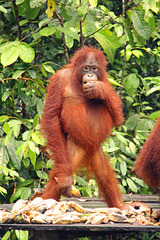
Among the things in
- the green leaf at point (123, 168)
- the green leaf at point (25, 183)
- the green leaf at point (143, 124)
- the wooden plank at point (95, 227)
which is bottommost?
the wooden plank at point (95, 227)

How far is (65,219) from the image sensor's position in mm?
2436

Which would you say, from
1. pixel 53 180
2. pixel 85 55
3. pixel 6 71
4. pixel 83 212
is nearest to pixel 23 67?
pixel 6 71

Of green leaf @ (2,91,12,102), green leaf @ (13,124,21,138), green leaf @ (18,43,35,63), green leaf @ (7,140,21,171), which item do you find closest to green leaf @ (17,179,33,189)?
green leaf @ (7,140,21,171)

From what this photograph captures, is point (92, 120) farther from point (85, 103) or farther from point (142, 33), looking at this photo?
point (142, 33)

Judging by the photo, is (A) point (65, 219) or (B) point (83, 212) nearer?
(A) point (65, 219)

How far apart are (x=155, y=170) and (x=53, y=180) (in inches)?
27.0

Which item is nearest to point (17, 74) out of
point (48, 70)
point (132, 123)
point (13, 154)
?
point (48, 70)

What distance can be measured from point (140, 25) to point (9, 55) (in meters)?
0.99

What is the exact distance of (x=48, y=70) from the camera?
3.91m

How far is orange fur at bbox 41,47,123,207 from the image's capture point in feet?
10.1

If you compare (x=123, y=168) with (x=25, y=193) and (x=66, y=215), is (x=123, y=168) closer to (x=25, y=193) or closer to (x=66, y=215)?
(x=25, y=193)

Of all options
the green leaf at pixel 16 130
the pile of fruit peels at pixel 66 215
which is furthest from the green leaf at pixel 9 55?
the pile of fruit peels at pixel 66 215

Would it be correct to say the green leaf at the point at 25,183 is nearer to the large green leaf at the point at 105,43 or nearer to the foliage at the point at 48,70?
the foliage at the point at 48,70

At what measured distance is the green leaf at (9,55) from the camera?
3.37m
